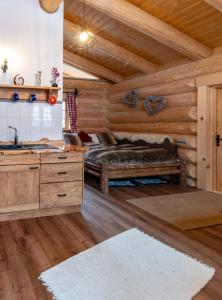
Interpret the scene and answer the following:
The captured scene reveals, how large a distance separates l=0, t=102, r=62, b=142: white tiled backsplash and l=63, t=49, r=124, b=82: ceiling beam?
3443 millimetres

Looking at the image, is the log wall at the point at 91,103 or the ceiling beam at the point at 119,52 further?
the log wall at the point at 91,103

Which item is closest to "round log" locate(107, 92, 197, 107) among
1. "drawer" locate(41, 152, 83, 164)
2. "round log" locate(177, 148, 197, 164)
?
"round log" locate(177, 148, 197, 164)

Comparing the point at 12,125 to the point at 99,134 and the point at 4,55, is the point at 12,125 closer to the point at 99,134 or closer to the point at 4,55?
the point at 4,55

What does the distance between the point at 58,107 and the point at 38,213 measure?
152 centimetres

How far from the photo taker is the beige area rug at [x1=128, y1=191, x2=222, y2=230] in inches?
138

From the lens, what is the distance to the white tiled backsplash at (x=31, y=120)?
389 cm

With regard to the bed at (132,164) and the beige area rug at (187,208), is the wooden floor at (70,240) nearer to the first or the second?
the beige area rug at (187,208)

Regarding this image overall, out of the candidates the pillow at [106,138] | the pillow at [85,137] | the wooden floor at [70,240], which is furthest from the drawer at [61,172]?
the pillow at [106,138]

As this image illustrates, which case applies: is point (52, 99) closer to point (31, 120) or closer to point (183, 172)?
point (31, 120)

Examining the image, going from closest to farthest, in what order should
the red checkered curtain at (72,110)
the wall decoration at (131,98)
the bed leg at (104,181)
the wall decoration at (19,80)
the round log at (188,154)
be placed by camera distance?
the wall decoration at (19,80) → the bed leg at (104,181) → the round log at (188,154) → the wall decoration at (131,98) → the red checkered curtain at (72,110)

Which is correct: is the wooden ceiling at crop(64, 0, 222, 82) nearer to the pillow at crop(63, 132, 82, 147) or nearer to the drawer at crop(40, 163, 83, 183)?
the pillow at crop(63, 132, 82, 147)

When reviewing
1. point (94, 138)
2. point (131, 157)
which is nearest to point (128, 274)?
point (131, 157)

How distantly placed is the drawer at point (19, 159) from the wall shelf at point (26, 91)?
3.13 feet

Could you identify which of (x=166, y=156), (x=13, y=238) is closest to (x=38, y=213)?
(x=13, y=238)
